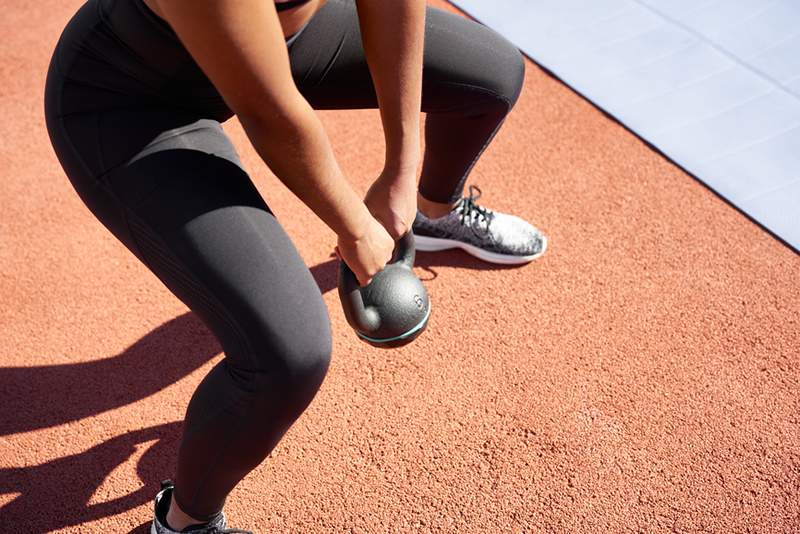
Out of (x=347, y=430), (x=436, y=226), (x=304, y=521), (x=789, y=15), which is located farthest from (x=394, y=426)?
(x=789, y=15)

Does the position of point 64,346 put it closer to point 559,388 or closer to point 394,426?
point 394,426

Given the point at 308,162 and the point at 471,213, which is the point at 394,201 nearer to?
the point at 308,162

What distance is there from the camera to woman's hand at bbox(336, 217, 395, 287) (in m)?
1.85

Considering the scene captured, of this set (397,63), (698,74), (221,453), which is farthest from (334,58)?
(698,74)

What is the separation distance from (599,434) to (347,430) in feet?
2.84

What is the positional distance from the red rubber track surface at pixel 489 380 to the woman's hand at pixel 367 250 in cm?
84

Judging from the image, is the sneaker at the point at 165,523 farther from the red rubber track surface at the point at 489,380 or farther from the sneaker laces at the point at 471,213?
the sneaker laces at the point at 471,213

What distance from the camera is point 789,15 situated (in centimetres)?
465

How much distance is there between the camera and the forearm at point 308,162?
1580 mm

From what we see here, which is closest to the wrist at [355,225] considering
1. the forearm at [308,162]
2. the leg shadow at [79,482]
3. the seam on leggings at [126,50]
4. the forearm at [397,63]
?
the forearm at [308,162]

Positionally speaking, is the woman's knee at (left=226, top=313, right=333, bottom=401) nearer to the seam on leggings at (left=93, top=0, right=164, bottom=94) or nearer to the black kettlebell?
the black kettlebell

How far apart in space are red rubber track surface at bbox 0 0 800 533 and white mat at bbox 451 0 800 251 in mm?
230

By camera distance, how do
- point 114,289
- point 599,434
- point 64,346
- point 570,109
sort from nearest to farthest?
point 599,434, point 64,346, point 114,289, point 570,109

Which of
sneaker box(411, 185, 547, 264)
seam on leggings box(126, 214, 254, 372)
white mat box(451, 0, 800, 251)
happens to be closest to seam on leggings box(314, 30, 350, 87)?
seam on leggings box(126, 214, 254, 372)
